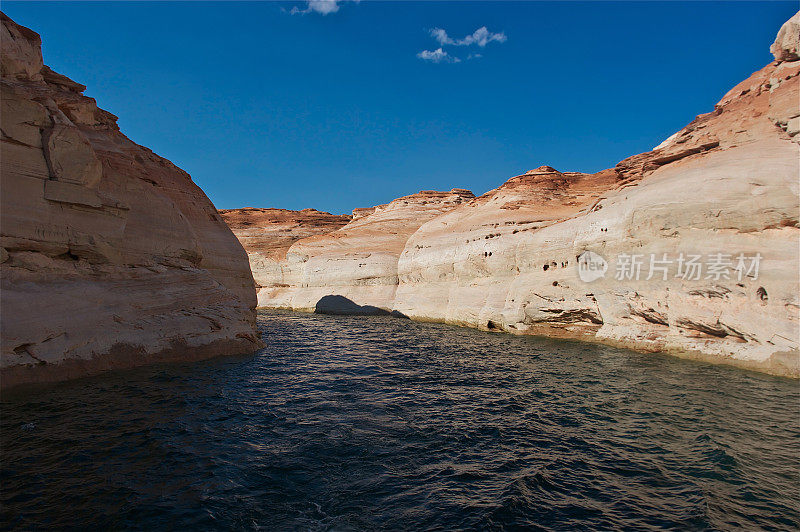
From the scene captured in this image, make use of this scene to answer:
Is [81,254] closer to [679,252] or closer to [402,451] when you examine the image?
[402,451]

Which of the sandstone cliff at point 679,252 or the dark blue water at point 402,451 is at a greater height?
the sandstone cliff at point 679,252

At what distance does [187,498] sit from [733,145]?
70.8 ft

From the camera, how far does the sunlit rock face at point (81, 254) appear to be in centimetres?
921

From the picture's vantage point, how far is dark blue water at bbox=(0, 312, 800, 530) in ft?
16.5

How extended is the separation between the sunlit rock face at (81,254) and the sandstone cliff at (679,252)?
15073mm

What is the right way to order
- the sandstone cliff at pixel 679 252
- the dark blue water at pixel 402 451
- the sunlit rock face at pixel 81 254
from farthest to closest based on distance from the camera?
the sandstone cliff at pixel 679 252
the sunlit rock face at pixel 81 254
the dark blue water at pixel 402 451

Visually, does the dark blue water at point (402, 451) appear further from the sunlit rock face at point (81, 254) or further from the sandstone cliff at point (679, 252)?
the sandstone cliff at point (679, 252)

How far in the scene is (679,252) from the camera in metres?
14.6

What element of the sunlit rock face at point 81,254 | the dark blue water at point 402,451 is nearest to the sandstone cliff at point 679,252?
the dark blue water at point 402,451

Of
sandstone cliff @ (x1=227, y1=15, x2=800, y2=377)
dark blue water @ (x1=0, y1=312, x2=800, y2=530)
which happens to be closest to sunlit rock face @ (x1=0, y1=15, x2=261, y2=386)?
dark blue water @ (x1=0, y1=312, x2=800, y2=530)

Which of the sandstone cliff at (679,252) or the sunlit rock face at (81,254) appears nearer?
the sunlit rock face at (81,254)

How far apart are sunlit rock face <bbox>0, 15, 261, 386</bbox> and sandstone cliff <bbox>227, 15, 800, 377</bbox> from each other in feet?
49.5

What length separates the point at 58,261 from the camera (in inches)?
401

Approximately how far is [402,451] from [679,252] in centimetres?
1348
